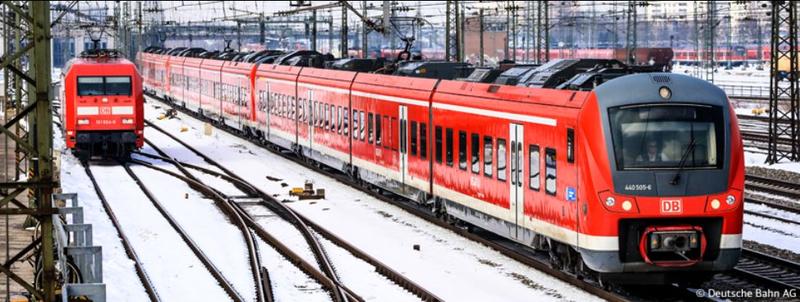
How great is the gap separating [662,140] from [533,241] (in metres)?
3.38

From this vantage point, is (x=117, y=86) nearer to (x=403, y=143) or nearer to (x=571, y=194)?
(x=403, y=143)

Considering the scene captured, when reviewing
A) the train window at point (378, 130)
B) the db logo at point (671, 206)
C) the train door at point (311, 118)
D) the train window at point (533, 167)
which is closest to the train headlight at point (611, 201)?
the db logo at point (671, 206)

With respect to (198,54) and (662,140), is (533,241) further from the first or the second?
(198,54)

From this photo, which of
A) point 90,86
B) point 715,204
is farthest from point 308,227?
point 90,86

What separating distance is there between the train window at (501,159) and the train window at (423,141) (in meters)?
4.04

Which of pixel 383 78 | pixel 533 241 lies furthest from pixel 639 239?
pixel 383 78

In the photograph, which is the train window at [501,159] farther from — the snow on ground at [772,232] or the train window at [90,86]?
the train window at [90,86]

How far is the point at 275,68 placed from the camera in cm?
3862

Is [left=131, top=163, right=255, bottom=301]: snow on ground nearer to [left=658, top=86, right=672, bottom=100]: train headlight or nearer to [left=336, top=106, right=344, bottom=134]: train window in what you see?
[left=336, top=106, right=344, bottom=134]: train window

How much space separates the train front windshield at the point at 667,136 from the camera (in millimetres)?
15742

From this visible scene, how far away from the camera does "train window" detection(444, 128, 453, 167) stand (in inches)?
866

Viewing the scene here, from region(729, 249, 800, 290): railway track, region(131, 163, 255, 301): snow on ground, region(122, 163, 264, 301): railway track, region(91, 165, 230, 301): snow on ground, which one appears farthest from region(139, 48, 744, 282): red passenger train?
region(91, 165, 230, 301): snow on ground

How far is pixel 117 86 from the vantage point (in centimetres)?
3544

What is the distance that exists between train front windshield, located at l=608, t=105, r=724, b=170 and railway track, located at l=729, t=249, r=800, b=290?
2.13 m
